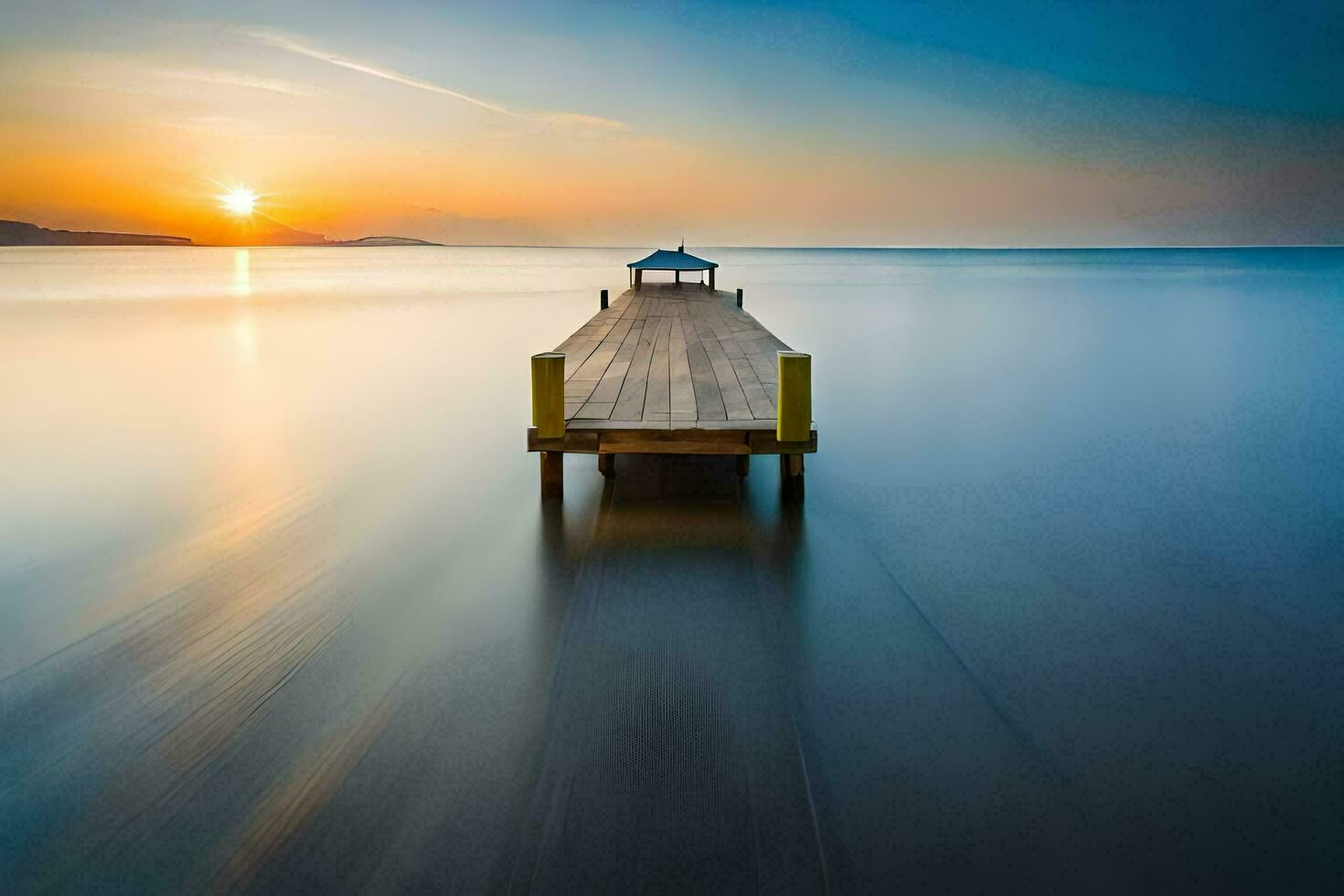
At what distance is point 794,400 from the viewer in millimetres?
4871

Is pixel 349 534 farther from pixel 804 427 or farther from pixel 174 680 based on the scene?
pixel 804 427

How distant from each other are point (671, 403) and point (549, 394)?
0.95m

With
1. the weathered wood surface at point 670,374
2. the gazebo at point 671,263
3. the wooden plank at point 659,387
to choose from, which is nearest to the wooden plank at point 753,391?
the weathered wood surface at point 670,374

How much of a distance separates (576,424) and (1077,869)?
348cm

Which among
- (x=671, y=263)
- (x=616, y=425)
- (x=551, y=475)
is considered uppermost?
(x=671, y=263)

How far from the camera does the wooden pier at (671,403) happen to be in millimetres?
4918

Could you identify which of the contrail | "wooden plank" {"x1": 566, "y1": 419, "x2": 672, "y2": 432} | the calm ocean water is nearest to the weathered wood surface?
"wooden plank" {"x1": 566, "y1": 419, "x2": 672, "y2": 432}

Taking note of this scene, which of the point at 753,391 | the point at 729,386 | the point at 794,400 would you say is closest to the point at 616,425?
the point at 794,400

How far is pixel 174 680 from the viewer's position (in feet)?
10.7

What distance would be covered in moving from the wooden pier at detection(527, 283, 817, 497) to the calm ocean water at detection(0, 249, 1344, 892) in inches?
21.8

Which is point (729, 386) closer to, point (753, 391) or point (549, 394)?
point (753, 391)

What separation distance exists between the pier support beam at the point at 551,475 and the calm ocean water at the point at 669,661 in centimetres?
18

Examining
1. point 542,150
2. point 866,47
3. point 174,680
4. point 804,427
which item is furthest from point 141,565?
point 542,150

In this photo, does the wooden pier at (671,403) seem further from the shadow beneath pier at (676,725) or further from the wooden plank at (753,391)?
the shadow beneath pier at (676,725)
